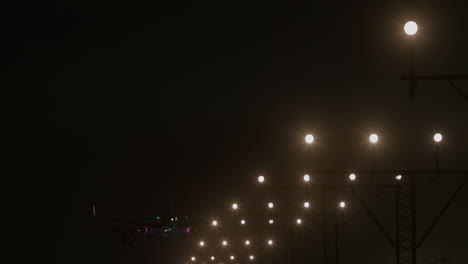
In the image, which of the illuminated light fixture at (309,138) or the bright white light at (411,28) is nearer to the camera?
the bright white light at (411,28)

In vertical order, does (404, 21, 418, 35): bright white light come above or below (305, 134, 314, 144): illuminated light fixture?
below

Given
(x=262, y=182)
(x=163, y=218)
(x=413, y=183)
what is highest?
(x=163, y=218)

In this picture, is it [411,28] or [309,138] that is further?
[309,138]

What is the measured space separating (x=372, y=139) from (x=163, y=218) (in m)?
70.1

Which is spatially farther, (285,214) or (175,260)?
(175,260)

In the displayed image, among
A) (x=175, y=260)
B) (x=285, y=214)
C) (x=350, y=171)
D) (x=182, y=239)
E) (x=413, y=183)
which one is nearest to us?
(x=413, y=183)

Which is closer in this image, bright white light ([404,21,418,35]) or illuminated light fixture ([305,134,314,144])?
bright white light ([404,21,418,35])

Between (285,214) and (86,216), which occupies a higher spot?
(86,216)

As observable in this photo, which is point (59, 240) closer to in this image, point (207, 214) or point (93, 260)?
point (93, 260)

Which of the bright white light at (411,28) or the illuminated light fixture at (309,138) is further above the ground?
the illuminated light fixture at (309,138)

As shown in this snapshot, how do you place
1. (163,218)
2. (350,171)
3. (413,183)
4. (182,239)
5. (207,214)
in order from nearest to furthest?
1. (413,183)
2. (350,171)
3. (163,218)
4. (207,214)
5. (182,239)

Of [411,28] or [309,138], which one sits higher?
[309,138]

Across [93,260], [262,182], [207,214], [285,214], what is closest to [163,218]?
[207,214]

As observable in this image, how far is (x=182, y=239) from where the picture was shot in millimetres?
132750
